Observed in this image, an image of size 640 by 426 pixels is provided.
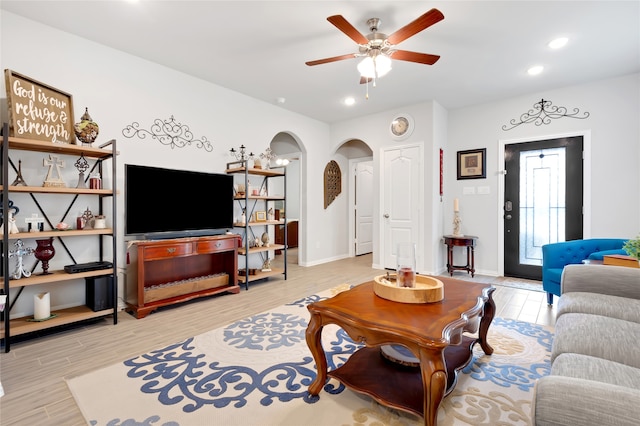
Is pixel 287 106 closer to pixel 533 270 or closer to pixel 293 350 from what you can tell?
pixel 293 350

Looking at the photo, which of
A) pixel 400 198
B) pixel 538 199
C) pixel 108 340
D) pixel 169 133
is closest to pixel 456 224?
pixel 400 198

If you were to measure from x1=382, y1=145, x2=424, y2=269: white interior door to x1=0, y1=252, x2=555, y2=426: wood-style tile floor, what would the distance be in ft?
3.79

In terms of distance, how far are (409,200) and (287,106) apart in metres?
2.54

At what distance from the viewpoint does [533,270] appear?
4.54 metres

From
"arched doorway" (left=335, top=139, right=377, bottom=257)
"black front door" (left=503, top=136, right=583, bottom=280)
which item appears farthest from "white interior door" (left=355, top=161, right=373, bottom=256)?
"black front door" (left=503, top=136, right=583, bottom=280)

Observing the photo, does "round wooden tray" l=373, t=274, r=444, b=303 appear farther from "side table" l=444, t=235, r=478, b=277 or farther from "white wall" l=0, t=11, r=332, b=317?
"side table" l=444, t=235, r=478, b=277

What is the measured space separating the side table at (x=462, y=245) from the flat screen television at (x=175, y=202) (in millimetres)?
3344

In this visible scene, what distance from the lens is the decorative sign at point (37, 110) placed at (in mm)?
2379

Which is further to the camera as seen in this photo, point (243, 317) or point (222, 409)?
point (243, 317)

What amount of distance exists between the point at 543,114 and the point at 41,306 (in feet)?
20.6

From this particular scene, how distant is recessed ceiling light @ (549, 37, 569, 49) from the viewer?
2.99m

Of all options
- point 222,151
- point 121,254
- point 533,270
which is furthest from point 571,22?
point 121,254

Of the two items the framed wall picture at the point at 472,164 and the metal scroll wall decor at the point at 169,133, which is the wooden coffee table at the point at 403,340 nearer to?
the metal scroll wall decor at the point at 169,133

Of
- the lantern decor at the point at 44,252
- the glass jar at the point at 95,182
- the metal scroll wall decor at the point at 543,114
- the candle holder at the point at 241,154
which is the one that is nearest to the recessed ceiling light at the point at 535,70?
the metal scroll wall decor at the point at 543,114
